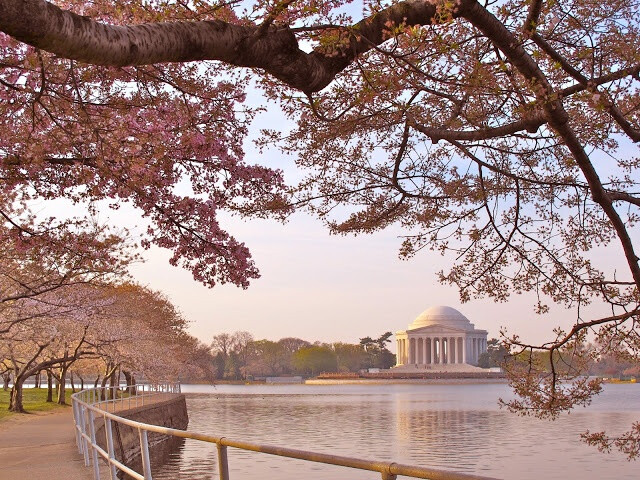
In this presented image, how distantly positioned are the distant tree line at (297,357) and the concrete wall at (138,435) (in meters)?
124

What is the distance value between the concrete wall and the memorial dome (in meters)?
126

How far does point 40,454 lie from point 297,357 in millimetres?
162955

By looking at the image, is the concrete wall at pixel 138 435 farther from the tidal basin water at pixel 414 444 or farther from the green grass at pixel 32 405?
the green grass at pixel 32 405

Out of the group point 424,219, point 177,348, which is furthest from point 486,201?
point 177,348

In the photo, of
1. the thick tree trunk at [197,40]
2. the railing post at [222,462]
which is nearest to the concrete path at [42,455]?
the railing post at [222,462]

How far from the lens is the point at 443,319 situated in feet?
541

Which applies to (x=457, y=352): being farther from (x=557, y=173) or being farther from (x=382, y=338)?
(x=557, y=173)

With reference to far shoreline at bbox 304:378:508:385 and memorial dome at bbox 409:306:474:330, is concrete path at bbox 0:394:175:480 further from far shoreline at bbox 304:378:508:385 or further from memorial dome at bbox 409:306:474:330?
memorial dome at bbox 409:306:474:330

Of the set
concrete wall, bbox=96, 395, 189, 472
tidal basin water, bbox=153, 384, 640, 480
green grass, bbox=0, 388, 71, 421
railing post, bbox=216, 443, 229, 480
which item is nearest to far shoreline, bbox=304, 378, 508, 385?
green grass, bbox=0, 388, 71, 421

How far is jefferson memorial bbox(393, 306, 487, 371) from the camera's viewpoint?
160 metres

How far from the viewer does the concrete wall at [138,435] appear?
2183 cm

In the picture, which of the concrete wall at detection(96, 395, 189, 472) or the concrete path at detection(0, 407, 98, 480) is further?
the concrete wall at detection(96, 395, 189, 472)

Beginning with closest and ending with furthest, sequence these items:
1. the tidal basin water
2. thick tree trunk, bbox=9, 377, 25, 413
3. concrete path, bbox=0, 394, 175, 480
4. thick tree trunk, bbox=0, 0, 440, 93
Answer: thick tree trunk, bbox=0, 0, 440, 93 → concrete path, bbox=0, 394, 175, 480 → the tidal basin water → thick tree trunk, bbox=9, 377, 25, 413

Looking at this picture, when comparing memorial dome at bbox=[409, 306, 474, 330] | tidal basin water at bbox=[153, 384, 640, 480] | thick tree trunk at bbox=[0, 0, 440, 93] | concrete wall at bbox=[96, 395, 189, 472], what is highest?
memorial dome at bbox=[409, 306, 474, 330]
